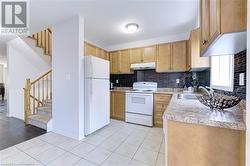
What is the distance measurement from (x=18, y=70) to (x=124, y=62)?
3.45 meters

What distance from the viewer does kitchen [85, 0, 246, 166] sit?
3.09ft

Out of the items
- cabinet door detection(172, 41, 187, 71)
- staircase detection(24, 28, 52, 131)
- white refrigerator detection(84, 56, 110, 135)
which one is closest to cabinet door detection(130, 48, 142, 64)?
cabinet door detection(172, 41, 187, 71)

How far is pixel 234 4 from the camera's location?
2.67 feet

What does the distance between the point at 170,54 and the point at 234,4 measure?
2795 mm

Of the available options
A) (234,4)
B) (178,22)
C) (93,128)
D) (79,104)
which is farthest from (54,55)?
(234,4)

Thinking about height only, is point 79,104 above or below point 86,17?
below

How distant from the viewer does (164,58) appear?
11.9 ft

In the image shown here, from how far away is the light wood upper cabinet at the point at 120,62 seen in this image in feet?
13.7

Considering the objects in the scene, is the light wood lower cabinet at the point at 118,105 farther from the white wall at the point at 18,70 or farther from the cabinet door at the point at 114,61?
the white wall at the point at 18,70

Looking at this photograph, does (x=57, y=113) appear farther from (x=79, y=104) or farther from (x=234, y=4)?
(x=234, y=4)

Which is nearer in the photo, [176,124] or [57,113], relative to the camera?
[176,124]

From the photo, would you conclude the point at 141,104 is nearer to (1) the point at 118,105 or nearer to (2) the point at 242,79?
(1) the point at 118,105

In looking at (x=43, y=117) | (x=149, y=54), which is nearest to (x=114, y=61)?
(x=149, y=54)

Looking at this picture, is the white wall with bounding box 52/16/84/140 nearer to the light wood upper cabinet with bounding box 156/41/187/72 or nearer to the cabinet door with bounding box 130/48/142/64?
the cabinet door with bounding box 130/48/142/64
